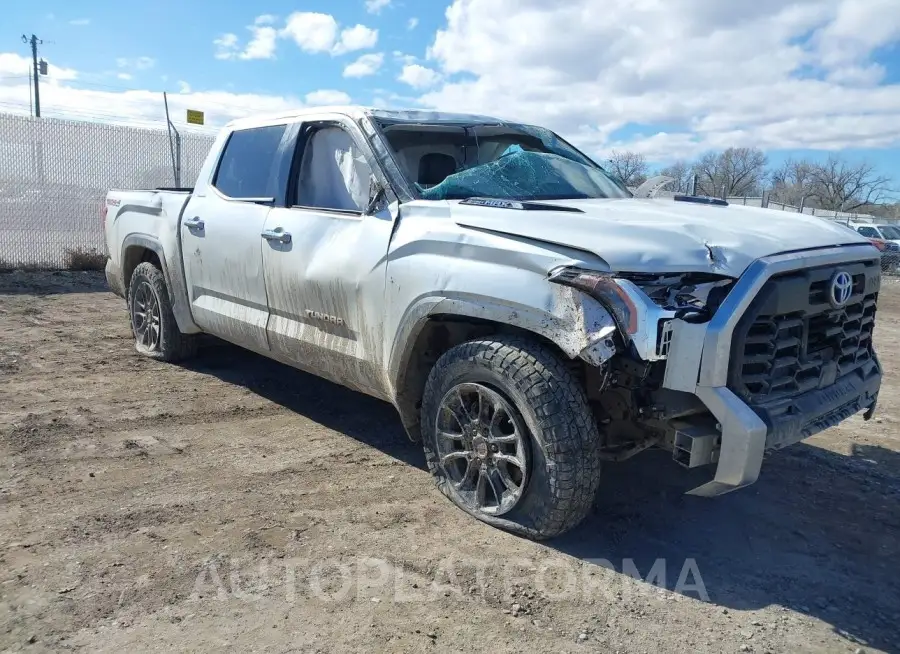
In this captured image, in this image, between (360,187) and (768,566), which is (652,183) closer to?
(360,187)

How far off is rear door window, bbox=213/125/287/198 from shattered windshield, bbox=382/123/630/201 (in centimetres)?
101

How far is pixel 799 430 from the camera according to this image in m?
3.14

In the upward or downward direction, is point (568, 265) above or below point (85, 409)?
above

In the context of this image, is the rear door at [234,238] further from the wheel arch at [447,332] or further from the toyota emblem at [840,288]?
the toyota emblem at [840,288]

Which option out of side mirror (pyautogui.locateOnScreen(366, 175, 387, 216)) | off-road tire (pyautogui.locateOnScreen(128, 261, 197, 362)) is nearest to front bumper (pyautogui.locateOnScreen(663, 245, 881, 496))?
side mirror (pyautogui.locateOnScreen(366, 175, 387, 216))

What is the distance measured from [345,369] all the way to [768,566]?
7.56ft

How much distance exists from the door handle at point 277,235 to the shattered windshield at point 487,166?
820 millimetres

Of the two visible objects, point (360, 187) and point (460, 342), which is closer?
point (460, 342)

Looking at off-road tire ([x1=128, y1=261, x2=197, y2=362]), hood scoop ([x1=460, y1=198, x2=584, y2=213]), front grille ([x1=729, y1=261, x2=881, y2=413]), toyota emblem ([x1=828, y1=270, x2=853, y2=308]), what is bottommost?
off-road tire ([x1=128, y1=261, x2=197, y2=362])

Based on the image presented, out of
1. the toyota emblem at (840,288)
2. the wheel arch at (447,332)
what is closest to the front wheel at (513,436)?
the wheel arch at (447,332)

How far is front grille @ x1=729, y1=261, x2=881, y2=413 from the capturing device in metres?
3.01

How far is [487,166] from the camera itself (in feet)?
14.0

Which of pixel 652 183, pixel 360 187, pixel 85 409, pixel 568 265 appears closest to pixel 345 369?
pixel 360 187

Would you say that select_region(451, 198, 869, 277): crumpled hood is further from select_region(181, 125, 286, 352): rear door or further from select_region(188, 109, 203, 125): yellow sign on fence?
select_region(188, 109, 203, 125): yellow sign on fence
